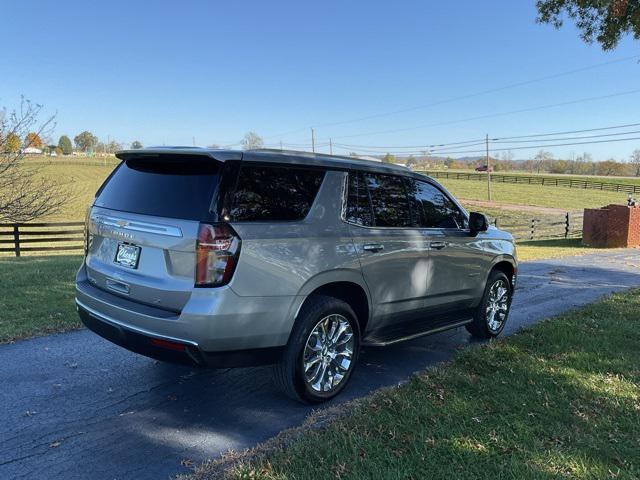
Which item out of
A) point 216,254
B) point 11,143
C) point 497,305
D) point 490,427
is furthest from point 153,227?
point 11,143

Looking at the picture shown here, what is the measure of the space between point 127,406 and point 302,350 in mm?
1395

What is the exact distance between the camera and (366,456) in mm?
3025

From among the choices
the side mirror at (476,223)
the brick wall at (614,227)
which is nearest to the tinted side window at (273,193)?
the side mirror at (476,223)

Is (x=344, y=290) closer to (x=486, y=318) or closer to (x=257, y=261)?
(x=257, y=261)

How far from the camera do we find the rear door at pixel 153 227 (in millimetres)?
3322

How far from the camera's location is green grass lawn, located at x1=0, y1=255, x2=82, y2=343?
561cm

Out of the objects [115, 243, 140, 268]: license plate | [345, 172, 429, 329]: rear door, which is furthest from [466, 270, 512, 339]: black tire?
[115, 243, 140, 268]: license plate

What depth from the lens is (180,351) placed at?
333 centimetres

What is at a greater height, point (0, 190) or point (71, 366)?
point (0, 190)

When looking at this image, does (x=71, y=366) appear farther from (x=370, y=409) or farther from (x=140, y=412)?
(x=370, y=409)

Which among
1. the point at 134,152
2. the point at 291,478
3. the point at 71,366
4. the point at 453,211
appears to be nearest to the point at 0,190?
the point at 71,366

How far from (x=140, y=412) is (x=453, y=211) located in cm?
354

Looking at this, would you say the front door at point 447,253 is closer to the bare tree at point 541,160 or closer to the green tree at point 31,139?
the green tree at point 31,139

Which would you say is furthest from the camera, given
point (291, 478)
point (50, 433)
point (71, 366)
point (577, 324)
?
point (577, 324)
